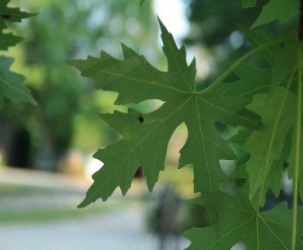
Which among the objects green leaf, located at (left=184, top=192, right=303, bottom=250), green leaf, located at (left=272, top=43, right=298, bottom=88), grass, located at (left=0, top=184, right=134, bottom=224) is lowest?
green leaf, located at (left=184, top=192, right=303, bottom=250)

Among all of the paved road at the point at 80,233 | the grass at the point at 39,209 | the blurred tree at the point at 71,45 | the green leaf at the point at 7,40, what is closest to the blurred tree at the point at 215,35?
the paved road at the point at 80,233

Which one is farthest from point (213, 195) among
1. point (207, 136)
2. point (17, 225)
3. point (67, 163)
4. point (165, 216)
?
point (67, 163)

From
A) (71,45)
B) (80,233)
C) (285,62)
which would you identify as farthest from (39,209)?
(285,62)

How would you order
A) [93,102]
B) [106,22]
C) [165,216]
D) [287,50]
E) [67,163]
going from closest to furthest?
[287,50] < [165,216] < [106,22] < [93,102] < [67,163]

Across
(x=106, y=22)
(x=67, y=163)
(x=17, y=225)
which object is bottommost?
(x=17, y=225)

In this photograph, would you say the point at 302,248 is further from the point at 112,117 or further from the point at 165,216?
the point at 165,216

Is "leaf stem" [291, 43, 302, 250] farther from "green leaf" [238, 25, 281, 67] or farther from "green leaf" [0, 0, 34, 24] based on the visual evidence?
"green leaf" [0, 0, 34, 24]

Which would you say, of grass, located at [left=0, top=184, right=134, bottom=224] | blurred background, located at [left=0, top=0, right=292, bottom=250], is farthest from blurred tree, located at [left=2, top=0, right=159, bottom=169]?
grass, located at [left=0, top=184, right=134, bottom=224]
